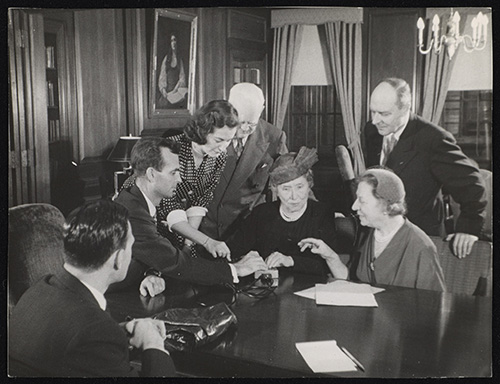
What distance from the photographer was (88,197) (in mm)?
2844

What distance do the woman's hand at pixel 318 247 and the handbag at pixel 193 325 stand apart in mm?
734

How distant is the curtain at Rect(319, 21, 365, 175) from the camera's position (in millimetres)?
2885

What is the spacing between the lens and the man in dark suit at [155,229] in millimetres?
2816

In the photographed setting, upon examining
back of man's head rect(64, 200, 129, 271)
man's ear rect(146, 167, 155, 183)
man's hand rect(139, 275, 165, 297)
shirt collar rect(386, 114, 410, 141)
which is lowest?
man's hand rect(139, 275, 165, 297)

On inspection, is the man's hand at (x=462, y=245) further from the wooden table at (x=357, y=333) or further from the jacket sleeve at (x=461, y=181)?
the wooden table at (x=357, y=333)

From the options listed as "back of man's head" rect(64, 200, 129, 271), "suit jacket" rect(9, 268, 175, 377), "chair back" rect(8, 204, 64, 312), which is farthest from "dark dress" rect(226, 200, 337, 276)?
"suit jacket" rect(9, 268, 175, 377)

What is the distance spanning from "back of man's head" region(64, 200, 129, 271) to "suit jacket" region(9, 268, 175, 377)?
0.21 m

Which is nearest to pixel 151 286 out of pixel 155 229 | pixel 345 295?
pixel 155 229

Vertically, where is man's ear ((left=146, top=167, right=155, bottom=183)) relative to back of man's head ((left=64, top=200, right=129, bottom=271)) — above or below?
above

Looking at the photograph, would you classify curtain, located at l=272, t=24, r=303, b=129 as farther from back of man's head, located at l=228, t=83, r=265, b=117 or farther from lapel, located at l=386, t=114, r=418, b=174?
lapel, located at l=386, t=114, r=418, b=174

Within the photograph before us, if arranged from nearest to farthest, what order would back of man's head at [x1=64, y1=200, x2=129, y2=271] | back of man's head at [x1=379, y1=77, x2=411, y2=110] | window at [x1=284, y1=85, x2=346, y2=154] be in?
back of man's head at [x1=64, y1=200, x2=129, y2=271] < back of man's head at [x1=379, y1=77, x2=411, y2=110] < window at [x1=284, y1=85, x2=346, y2=154]

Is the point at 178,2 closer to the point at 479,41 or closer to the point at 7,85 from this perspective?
the point at 7,85

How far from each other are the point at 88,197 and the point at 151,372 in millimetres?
1104

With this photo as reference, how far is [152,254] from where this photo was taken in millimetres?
2869
